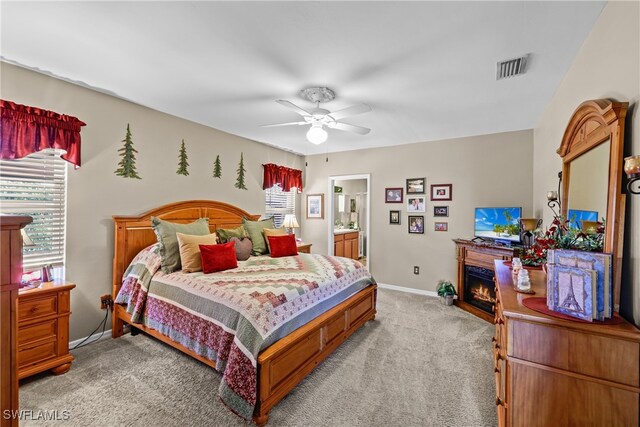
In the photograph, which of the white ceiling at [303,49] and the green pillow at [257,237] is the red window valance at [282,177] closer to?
the green pillow at [257,237]

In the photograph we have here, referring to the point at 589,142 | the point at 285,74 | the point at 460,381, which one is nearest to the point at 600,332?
the point at 589,142

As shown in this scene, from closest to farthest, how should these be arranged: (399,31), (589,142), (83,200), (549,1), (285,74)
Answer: (549,1)
(589,142)
(399,31)
(285,74)
(83,200)

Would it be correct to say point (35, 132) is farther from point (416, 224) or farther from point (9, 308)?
point (416, 224)

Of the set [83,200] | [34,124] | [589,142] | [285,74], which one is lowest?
[83,200]

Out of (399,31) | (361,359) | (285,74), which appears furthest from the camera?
(361,359)

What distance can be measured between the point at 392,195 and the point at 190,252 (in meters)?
3.46

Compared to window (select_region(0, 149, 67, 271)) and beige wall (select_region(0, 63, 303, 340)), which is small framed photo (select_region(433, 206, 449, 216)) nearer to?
beige wall (select_region(0, 63, 303, 340))

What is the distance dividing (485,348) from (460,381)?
74 cm

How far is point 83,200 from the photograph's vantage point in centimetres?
275

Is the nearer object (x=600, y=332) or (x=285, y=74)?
(x=600, y=332)

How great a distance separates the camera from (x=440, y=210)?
446cm

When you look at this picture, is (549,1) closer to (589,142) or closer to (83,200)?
(589,142)

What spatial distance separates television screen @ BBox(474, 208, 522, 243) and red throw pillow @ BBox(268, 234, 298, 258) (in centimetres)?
273

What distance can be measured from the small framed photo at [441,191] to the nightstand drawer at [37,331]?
485 cm
